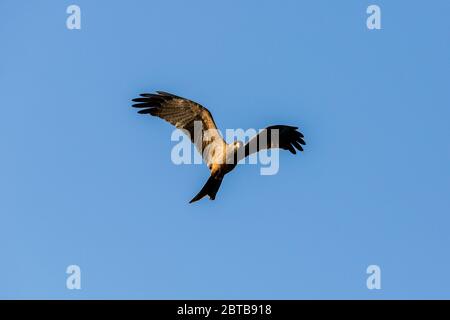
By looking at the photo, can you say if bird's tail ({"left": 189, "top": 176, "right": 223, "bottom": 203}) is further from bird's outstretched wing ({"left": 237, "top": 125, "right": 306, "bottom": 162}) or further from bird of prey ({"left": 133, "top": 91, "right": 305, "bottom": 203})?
bird's outstretched wing ({"left": 237, "top": 125, "right": 306, "bottom": 162})

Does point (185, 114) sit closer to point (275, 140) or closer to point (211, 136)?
point (211, 136)

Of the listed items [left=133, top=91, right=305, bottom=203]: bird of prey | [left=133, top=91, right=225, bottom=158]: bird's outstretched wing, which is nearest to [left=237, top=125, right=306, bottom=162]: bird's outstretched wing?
[left=133, top=91, right=305, bottom=203]: bird of prey

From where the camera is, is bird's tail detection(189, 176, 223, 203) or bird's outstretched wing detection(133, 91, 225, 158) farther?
bird's outstretched wing detection(133, 91, 225, 158)

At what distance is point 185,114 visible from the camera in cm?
1460

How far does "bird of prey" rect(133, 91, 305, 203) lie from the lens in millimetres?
13945

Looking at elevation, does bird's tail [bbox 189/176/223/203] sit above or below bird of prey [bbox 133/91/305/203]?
below

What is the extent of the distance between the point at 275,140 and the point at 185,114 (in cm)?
195

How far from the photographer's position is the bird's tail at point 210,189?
1359 centimetres

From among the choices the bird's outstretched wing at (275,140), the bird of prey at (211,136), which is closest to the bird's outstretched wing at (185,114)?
the bird of prey at (211,136)

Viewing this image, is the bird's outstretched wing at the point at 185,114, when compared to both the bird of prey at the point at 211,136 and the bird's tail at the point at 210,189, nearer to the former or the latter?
the bird of prey at the point at 211,136

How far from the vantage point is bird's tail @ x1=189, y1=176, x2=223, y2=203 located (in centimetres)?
1359
